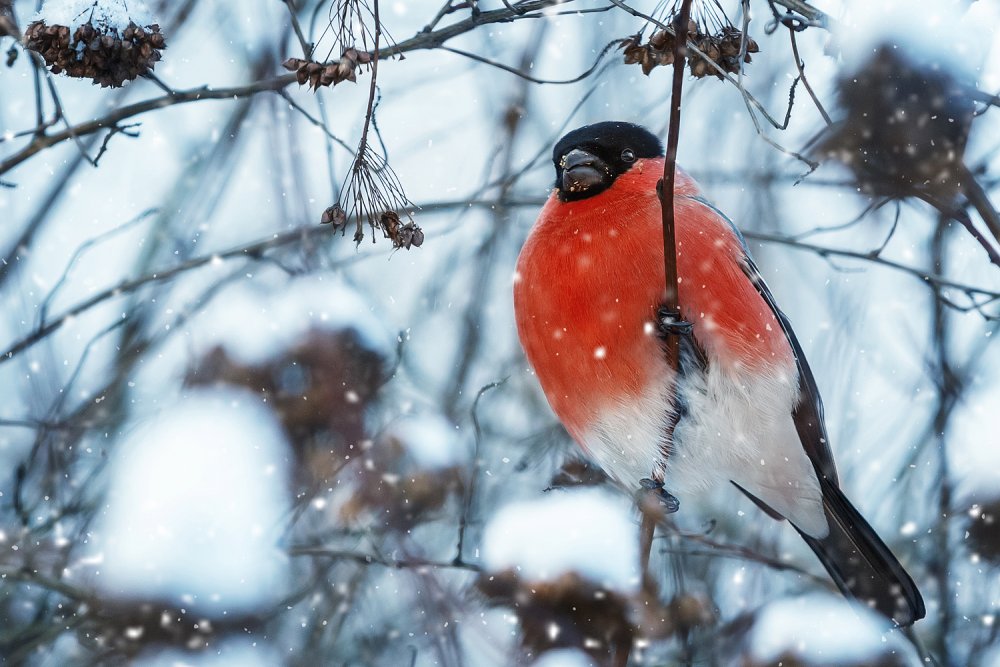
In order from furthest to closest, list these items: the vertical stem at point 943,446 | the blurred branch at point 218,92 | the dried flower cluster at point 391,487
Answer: the vertical stem at point 943,446
the dried flower cluster at point 391,487
the blurred branch at point 218,92

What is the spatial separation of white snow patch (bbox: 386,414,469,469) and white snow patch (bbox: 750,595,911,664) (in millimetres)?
752

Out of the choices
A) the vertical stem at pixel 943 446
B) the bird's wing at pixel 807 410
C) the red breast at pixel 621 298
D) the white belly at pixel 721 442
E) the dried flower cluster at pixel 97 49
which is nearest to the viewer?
the dried flower cluster at pixel 97 49

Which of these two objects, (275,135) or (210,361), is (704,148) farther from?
(210,361)

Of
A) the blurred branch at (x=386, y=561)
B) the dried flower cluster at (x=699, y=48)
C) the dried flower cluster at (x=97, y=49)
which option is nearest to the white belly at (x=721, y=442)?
the blurred branch at (x=386, y=561)

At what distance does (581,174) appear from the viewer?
5.88ft

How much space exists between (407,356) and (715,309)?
2.91 feet

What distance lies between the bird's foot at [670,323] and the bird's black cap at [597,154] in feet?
1.17

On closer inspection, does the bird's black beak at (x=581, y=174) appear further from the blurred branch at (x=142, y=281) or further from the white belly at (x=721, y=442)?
the blurred branch at (x=142, y=281)

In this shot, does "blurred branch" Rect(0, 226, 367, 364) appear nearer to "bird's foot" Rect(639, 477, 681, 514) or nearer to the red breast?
the red breast

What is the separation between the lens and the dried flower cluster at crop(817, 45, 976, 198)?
205 centimetres

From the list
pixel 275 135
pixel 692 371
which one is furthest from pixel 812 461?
pixel 275 135

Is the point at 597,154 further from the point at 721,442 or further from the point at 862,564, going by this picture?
the point at 862,564

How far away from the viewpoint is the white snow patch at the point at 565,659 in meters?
1.79

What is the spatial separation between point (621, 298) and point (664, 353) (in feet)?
0.42
